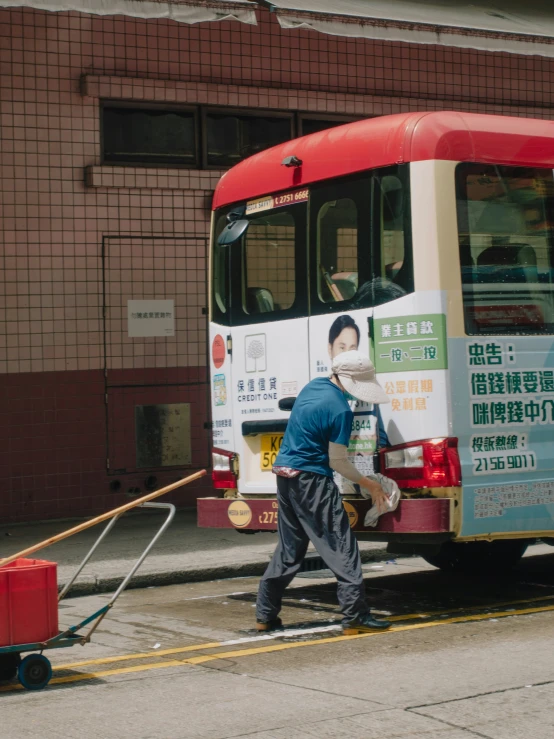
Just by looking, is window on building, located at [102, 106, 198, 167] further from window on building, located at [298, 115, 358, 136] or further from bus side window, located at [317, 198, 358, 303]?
bus side window, located at [317, 198, 358, 303]

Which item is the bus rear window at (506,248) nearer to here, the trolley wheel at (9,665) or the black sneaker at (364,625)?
the black sneaker at (364,625)

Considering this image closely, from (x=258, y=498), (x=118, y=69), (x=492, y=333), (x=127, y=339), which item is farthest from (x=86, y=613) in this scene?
(x=118, y=69)

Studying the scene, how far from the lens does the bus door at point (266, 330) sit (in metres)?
8.91

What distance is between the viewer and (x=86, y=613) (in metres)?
9.11

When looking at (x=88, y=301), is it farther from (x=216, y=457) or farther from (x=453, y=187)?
(x=453, y=187)

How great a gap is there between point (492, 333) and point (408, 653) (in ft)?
7.10

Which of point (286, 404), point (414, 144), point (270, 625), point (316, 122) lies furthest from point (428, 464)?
point (316, 122)

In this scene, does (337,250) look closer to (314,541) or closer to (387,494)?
(387,494)

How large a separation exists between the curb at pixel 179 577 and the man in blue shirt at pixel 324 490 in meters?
1.77

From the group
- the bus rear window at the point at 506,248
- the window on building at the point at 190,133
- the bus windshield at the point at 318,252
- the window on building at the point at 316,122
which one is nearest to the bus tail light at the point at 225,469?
the bus windshield at the point at 318,252

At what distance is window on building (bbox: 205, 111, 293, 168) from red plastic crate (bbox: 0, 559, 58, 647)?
8.35 m

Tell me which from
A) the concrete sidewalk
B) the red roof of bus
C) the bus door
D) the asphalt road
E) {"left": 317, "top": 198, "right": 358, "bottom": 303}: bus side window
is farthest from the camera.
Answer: the concrete sidewalk

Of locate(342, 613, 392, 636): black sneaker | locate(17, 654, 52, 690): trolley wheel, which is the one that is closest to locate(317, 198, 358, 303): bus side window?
locate(342, 613, 392, 636): black sneaker

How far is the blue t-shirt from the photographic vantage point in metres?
7.73
